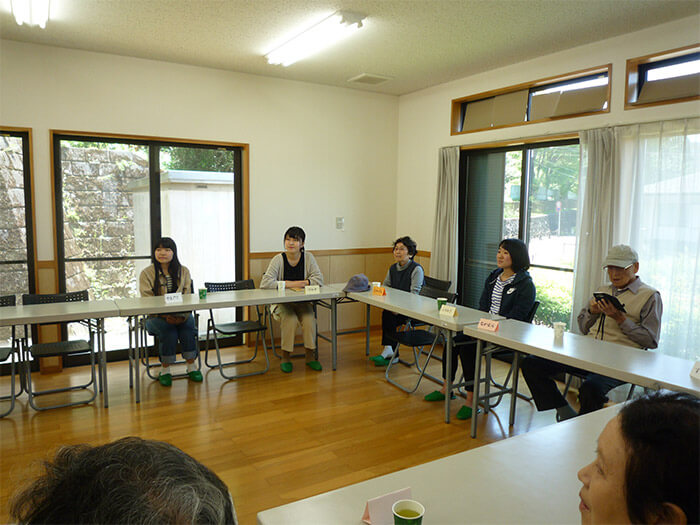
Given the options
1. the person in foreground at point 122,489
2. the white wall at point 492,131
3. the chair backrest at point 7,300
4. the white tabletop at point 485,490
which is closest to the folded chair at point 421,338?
the white wall at point 492,131

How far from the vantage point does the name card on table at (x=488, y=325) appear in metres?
3.38

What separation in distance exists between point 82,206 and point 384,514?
4652mm

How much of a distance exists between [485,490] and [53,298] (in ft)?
13.1

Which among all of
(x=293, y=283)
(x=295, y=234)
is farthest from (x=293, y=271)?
(x=295, y=234)

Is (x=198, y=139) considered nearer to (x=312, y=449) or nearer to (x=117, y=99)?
(x=117, y=99)

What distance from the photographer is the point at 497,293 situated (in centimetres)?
410

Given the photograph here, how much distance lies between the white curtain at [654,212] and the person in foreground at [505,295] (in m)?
0.67

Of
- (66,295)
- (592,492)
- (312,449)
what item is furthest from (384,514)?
(66,295)

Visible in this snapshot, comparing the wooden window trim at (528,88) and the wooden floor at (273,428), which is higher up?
the wooden window trim at (528,88)

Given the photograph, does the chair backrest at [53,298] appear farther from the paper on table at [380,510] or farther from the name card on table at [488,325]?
the paper on table at [380,510]

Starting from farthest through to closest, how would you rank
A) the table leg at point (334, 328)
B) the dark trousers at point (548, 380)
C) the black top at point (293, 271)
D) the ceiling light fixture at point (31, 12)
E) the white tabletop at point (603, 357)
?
the black top at point (293, 271), the table leg at point (334, 328), the ceiling light fixture at point (31, 12), the dark trousers at point (548, 380), the white tabletop at point (603, 357)

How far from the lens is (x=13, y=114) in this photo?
14.6ft

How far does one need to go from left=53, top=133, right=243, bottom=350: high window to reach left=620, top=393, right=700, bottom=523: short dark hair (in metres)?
5.06

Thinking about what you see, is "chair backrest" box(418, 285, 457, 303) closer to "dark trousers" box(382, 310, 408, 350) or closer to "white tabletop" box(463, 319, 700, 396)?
"dark trousers" box(382, 310, 408, 350)
